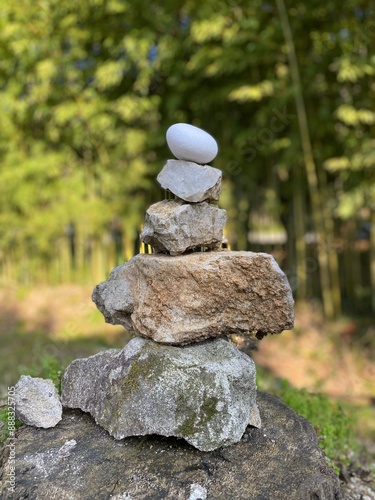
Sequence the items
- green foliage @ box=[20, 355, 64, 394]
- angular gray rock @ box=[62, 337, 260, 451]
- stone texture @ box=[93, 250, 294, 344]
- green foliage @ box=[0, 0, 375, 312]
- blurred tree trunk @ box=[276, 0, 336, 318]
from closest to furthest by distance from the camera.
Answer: angular gray rock @ box=[62, 337, 260, 451], stone texture @ box=[93, 250, 294, 344], green foliage @ box=[20, 355, 64, 394], blurred tree trunk @ box=[276, 0, 336, 318], green foliage @ box=[0, 0, 375, 312]

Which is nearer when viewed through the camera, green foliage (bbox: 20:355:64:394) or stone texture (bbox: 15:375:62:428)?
stone texture (bbox: 15:375:62:428)

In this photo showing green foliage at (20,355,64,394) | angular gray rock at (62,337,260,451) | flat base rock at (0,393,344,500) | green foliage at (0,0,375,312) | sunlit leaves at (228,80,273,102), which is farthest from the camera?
green foliage at (0,0,375,312)

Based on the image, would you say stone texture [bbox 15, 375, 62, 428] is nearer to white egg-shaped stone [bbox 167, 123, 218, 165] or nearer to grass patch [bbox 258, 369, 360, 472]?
white egg-shaped stone [bbox 167, 123, 218, 165]

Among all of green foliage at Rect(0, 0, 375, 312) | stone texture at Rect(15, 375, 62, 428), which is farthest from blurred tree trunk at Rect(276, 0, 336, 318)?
stone texture at Rect(15, 375, 62, 428)

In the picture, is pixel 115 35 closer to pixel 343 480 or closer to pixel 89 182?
pixel 89 182

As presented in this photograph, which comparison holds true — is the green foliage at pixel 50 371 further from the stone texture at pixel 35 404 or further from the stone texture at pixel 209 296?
the stone texture at pixel 209 296

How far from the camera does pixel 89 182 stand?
25.4 ft

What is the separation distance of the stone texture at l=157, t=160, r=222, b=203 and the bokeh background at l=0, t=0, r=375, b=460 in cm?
292

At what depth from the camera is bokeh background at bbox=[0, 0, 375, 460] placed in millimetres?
5480

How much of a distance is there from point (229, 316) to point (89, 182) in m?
6.04

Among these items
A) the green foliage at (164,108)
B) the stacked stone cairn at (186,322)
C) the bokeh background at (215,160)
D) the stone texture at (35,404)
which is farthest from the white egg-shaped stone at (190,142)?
the green foliage at (164,108)

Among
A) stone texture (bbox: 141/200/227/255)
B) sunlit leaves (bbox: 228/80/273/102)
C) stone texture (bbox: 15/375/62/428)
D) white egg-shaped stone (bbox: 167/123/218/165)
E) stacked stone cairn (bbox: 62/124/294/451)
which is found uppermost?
sunlit leaves (bbox: 228/80/273/102)

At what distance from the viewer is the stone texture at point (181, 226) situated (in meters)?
2.09

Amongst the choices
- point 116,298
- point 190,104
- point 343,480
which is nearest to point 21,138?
point 190,104
